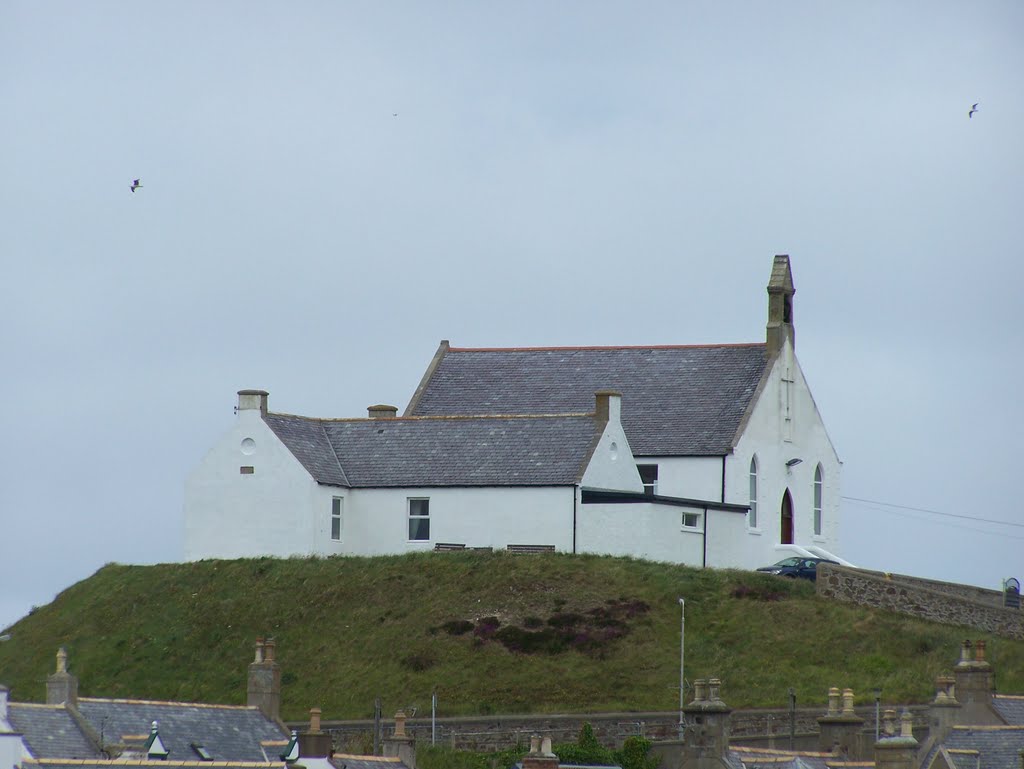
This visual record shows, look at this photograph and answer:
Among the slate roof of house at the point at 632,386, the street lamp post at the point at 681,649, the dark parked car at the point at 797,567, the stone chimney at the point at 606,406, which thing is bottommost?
the street lamp post at the point at 681,649

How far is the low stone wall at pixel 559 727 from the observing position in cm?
6719

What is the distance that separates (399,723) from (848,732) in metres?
10.3

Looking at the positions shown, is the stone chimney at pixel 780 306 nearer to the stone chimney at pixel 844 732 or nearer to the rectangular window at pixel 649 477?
the rectangular window at pixel 649 477

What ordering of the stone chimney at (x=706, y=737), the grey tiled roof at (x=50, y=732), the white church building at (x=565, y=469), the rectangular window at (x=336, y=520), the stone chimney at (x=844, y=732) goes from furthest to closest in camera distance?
the rectangular window at (x=336, y=520) < the white church building at (x=565, y=469) < the stone chimney at (x=844, y=732) < the grey tiled roof at (x=50, y=732) < the stone chimney at (x=706, y=737)

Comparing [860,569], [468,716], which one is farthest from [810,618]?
[468,716]

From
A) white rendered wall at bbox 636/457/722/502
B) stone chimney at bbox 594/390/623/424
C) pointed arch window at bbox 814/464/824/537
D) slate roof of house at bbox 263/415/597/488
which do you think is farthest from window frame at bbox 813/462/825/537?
slate roof of house at bbox 263/415/597/488

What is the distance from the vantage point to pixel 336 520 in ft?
276

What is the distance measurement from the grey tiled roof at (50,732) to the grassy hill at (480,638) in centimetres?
1911

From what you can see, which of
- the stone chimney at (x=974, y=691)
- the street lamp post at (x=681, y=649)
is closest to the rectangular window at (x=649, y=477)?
the street lamp post at (x=681, y=649)

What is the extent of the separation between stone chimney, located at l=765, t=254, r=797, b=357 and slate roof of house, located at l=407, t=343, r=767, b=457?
597 mm

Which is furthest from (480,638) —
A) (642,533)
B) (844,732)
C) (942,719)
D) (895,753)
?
(895,753)

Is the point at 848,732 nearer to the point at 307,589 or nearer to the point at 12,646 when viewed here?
the point at 307,589

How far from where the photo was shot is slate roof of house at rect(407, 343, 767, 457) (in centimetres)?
8731

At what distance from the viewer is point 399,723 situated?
57781mm
